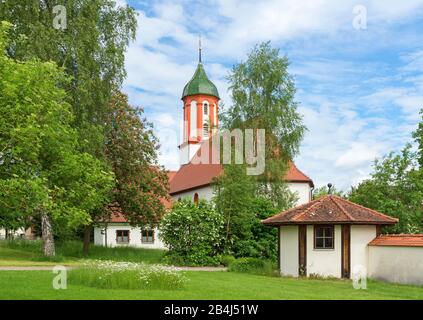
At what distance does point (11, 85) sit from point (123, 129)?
65.0 feet

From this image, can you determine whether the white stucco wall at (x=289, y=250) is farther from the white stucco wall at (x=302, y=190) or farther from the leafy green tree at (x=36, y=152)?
the white stucco wall at (x=302, y=190)

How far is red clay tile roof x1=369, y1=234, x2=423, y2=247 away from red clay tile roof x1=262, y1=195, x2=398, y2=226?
779 mm

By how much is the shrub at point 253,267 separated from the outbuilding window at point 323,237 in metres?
2.38

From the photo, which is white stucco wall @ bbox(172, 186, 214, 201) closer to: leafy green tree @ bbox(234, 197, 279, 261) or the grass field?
the grass field

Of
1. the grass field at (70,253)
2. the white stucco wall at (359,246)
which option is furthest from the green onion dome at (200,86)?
the white stucco wall at (359,246)

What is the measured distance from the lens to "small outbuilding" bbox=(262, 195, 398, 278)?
23.7 metres

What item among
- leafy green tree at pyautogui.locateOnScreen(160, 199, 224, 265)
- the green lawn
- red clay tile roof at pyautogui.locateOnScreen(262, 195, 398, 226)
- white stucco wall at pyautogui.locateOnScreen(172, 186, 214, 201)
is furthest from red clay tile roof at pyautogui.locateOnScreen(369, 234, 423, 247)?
white stucco wall at pyautogui.locateOnScreen(172, 186, 214, 201)

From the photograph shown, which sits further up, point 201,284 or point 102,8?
point 102,8

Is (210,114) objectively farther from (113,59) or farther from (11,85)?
(11,85)

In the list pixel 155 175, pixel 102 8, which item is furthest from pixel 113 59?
pixel 155 175

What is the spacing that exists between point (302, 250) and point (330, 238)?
50.3 inches

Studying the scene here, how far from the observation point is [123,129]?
122 ft

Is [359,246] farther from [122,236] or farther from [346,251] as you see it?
[122,236]
